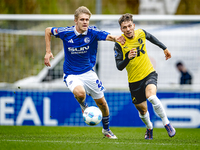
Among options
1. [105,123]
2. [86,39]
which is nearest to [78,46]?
[86,39]

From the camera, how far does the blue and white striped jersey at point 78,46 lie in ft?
20.0

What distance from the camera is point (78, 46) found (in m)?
6.11

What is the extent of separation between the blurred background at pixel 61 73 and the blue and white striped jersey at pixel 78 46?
2.62 metres

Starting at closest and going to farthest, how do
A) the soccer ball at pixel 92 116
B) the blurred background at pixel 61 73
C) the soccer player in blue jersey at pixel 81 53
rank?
the soccer ball at pixel 92 116, the soccer player in blue jersey at pixel 81 53, the blurred background at pixel 61 73

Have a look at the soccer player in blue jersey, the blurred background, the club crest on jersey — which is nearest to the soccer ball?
the soccer player in blue jersey

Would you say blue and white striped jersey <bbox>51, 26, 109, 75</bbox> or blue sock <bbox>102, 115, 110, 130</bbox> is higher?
blue and white striped jersey <bbox>51, 26, 109, 75</bbox>

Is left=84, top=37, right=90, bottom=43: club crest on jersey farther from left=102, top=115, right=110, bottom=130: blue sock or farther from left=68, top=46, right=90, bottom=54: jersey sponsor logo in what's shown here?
left=102, top=115, right=110, bottom=130: blue sock

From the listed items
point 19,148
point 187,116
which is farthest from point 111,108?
point 19,148

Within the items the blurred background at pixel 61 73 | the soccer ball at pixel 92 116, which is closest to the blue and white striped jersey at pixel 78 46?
the soccer ball at pixel 92 116

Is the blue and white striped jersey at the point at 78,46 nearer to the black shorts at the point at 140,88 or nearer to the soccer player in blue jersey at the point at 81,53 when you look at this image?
the soccer player in blue jersey at the point at 81,53

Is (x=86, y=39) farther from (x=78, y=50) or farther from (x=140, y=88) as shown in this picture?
(x=140, y=88)

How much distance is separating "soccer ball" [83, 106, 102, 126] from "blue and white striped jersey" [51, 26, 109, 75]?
73 cm

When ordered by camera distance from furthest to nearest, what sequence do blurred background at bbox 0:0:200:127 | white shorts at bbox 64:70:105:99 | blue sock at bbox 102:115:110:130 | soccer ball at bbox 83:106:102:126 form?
blurred background at bbox 0:0:200:127 → blue sock at bbox 102:115:110:130 → white shorts at bbox 64:70:105:99 → soccer ball at bbox 83:106:102:126

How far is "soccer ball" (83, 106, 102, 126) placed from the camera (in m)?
5.71
